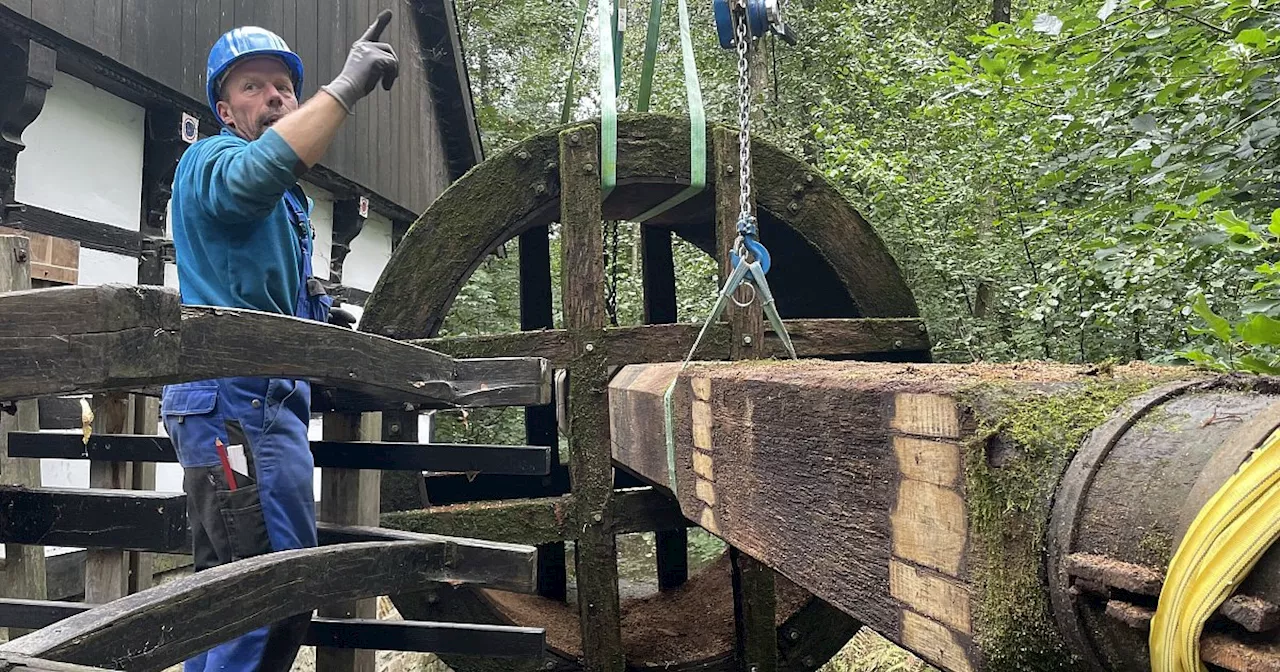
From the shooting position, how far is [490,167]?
140 inches

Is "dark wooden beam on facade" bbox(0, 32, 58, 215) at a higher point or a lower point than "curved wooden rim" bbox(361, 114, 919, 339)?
higher

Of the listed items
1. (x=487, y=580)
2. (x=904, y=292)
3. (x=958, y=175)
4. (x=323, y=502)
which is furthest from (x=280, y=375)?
A: (x=958, y=175)

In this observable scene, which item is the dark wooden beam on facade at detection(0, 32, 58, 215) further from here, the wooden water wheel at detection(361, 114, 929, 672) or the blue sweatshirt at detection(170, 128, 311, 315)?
the blue sweatshirt at detection(170, 128, 311, 315)

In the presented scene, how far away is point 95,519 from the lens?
2504 millimetres

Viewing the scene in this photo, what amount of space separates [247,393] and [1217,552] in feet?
6.72

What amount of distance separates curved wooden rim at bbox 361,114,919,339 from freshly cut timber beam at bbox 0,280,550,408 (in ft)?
4.48

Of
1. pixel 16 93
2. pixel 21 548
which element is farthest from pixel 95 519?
pixel 16 93

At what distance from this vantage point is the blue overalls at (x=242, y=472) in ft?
7.08

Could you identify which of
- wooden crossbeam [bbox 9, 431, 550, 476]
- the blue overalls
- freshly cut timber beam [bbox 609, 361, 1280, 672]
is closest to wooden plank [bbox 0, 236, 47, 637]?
wooden crossbeam [bbox 9, 431, 550, 476]

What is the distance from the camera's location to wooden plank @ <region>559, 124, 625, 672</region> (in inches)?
129

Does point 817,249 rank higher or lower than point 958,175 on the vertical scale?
lower

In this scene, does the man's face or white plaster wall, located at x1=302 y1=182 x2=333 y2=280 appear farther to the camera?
white plaster wall, located at x1=302 y1=182 x2=333 y2=280

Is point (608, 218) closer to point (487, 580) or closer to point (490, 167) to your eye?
point (490, 167)

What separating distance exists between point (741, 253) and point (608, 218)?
1929 mm
